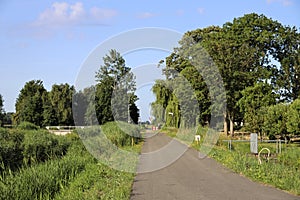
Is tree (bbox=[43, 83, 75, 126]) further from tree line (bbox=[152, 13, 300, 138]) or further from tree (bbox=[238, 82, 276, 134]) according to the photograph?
tree (bbox=[238, 82, 276, 134])

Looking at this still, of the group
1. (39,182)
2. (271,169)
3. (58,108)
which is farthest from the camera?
(58,108)

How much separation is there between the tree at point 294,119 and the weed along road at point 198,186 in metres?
17.4

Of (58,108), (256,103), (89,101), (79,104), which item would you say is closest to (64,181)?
(256,103)

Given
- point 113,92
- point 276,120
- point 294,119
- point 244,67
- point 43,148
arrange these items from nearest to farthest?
point 43,148 < point 294,119 < point 276,120 < point 244,67 < point 113,92

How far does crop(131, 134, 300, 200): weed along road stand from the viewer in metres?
11.7

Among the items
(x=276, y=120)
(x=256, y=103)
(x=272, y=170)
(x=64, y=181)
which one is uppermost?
(x=256, y=103)

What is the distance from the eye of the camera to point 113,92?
62562mm

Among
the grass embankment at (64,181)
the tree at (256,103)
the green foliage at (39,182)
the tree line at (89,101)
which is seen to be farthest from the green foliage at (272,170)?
the tree line at (89,101)

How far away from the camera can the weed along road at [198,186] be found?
11694 mm

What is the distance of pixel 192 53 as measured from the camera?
167ft

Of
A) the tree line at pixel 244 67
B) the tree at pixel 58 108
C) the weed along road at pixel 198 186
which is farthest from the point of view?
the tree at pixel 58 108

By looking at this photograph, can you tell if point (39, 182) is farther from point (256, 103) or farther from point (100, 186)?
point (256, 103)

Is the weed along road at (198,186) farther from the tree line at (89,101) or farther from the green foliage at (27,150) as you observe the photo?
the tree line at (89,101)

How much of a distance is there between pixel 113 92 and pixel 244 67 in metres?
22.1
